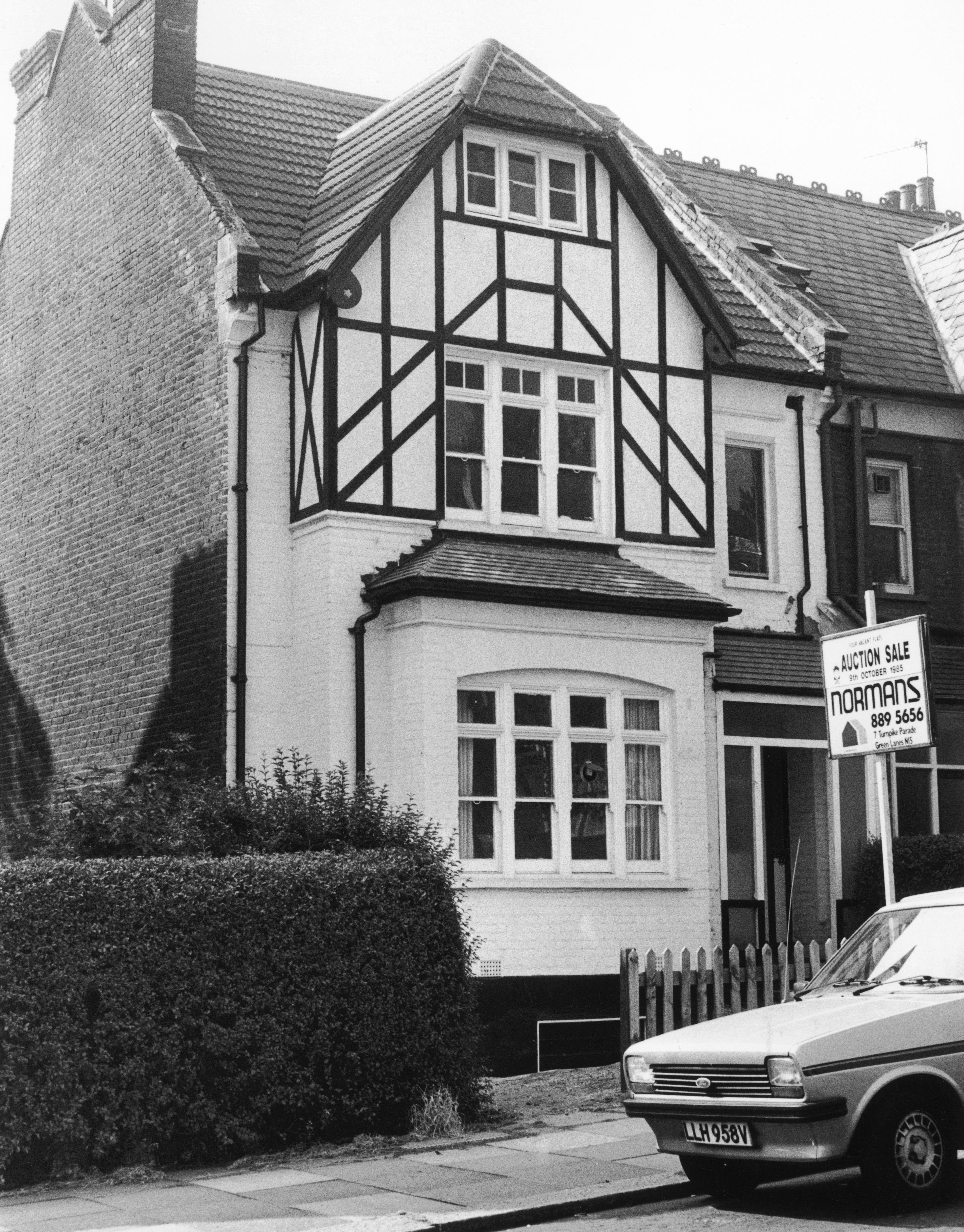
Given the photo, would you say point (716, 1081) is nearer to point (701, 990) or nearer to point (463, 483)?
point (701, 990)

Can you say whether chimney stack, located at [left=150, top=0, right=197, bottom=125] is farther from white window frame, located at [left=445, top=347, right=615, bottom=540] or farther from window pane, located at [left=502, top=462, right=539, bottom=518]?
window pane, located at [left=502, top=462, right=539, bottom=518]

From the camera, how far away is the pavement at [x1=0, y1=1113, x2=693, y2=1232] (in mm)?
9461

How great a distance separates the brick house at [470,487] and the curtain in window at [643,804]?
47 mm

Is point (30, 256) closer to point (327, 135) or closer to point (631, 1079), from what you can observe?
point (327, 135)

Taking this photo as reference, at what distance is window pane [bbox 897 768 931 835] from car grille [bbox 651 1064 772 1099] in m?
11.1

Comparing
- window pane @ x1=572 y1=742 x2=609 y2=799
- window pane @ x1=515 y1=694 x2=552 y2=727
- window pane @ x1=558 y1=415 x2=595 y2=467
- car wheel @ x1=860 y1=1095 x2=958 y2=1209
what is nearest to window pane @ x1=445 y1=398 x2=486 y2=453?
window pane @ x1=558 y1=415 x2=595 y2=467

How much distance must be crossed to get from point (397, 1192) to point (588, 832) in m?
7.34

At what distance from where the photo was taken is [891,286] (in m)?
24.2

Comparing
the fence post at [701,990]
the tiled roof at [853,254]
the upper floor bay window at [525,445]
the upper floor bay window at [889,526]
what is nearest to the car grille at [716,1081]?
the fence post at [701,990]

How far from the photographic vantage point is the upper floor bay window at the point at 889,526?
69.5ft

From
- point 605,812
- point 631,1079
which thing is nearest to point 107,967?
point 631,1079

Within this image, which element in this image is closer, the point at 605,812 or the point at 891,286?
the point at 605,812

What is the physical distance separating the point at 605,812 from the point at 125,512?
254 inches

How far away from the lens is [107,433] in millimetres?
20078
